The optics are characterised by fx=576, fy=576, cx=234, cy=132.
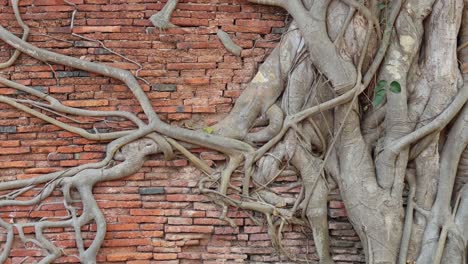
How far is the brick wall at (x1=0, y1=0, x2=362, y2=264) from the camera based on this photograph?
3486mm

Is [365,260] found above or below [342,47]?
below

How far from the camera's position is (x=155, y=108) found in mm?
3604

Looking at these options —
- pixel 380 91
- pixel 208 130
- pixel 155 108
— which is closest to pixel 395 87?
pixel 380 91

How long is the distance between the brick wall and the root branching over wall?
0.23ft

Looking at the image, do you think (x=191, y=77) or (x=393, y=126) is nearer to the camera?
(x=393, y=126)

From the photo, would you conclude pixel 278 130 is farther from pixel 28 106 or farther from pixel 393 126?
pixel 28 106

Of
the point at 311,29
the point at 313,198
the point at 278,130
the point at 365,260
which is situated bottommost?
the point at 365,260

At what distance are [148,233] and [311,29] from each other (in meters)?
1.58

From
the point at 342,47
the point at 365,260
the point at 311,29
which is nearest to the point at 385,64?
the point at 342,47

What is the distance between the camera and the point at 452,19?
3.42 meters

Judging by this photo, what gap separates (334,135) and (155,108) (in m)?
1.12

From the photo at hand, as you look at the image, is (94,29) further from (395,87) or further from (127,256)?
(395,87)

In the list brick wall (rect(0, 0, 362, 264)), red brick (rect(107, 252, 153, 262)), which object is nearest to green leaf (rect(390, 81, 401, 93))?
brick wall (rect(0, 0, 362, 264))

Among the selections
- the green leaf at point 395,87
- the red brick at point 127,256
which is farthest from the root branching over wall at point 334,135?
the red brick at point 127,256
